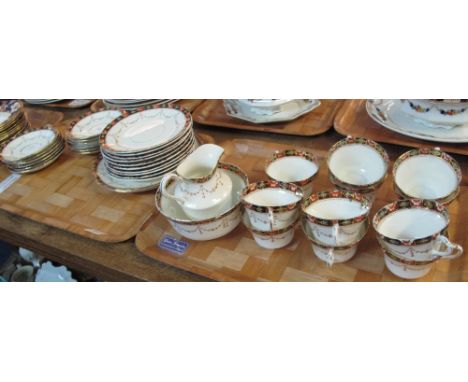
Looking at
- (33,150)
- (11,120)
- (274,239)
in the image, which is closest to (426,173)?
(274,239)

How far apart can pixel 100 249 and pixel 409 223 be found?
65 cm

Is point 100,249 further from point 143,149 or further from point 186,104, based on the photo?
point 186,104

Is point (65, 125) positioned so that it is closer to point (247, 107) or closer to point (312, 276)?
point (247, 107)

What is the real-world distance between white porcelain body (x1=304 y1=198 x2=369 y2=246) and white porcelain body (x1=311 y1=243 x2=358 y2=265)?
0.02 metres

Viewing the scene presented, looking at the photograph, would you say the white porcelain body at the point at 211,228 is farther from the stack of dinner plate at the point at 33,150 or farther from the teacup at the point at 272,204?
the stack of dinner plate at the point at 33,150

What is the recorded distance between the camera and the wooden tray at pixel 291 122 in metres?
1.16

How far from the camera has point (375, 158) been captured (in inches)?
37.9

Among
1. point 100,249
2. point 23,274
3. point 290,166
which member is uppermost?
point 290,166

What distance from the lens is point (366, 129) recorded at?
3.61 feet

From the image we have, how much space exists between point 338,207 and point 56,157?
0.84 metres

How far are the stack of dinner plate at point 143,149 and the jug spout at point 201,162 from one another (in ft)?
0.47

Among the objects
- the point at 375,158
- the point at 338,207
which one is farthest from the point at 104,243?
the point at 375,158

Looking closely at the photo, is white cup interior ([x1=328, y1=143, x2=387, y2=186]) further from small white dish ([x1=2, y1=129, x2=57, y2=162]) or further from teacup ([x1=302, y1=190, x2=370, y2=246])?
small white dish ([x1=2, y1=129, x2=57, y2=162])

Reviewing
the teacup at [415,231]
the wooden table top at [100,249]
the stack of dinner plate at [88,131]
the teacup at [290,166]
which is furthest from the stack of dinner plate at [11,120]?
the teacup at [415,231]
